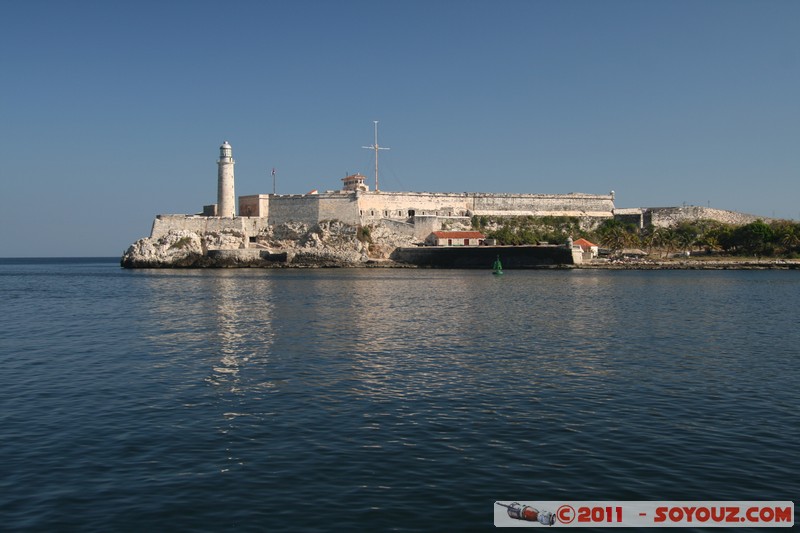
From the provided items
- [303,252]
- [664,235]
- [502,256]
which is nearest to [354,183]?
Answer: [303,252]

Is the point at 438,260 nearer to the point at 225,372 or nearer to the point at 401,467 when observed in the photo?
the point at 225,372

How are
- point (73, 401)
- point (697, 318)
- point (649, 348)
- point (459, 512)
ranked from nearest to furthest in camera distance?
point (459, 512), point (73, 401), point (649, 348), point (697, 318)

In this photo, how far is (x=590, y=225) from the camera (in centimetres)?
10606

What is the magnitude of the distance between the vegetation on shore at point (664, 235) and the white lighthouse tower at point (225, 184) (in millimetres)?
33642

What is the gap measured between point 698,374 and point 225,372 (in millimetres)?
11531

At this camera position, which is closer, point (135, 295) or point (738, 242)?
point (135, 295)

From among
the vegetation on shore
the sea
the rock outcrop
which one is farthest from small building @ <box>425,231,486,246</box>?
the sea

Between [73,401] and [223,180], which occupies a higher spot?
[223,180]

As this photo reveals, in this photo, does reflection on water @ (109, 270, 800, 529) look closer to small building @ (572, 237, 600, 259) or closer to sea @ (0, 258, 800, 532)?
sea @ (0, 258, 800, 532)

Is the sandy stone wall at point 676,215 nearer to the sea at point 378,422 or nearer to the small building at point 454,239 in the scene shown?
the small building at point 454,239

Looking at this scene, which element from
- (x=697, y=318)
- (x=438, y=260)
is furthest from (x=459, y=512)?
(x=438, y=260)

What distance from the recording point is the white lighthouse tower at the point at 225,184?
9144 cm

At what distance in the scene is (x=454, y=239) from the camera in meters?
91.9

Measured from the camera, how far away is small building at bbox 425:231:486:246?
9194cm
